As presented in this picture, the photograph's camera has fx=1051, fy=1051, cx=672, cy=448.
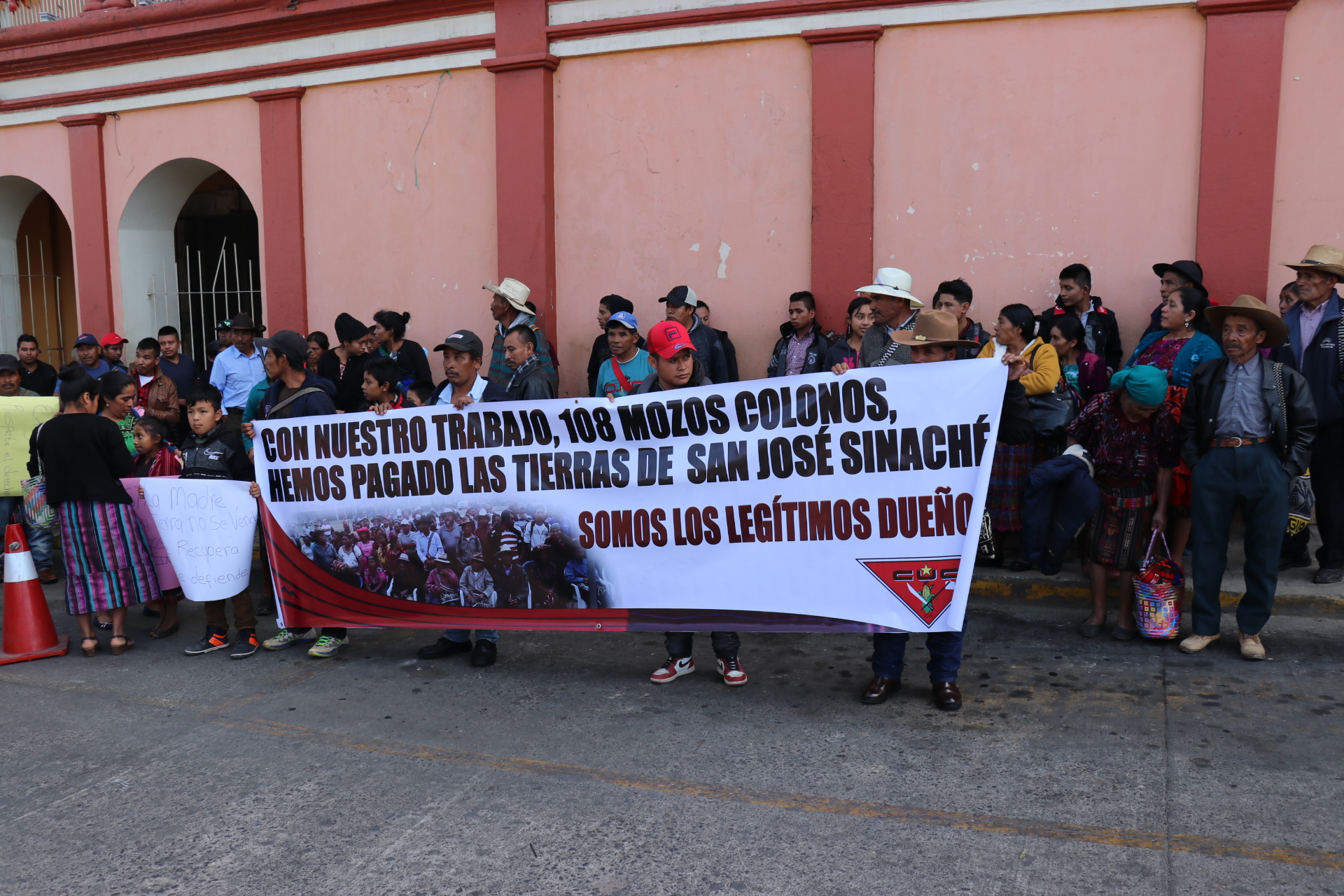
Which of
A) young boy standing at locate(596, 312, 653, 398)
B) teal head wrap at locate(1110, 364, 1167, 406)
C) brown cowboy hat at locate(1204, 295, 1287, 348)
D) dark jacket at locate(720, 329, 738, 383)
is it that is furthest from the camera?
dark jacket at locate(720, 329, 738, 383)

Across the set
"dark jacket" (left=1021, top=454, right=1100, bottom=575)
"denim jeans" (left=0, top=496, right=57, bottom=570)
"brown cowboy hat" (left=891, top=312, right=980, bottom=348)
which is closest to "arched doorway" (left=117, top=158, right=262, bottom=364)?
"denim jeans" (left=0, top=496, right=57, bottom=570)

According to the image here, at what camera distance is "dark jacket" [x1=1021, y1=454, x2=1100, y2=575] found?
19.8 ft

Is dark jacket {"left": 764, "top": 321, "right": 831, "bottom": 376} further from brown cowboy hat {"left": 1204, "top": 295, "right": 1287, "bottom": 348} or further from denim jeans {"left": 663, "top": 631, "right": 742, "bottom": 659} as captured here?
denim jeans {"left": 663, "top": 631, "right": 742, "bottom": 659}

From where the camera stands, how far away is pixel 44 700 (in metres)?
5.44

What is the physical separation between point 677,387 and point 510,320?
11.8ft

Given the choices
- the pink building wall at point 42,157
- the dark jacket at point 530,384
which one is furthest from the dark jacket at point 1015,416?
the pink building wall at point 42,157

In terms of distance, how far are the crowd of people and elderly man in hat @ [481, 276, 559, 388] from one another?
848 millimetres

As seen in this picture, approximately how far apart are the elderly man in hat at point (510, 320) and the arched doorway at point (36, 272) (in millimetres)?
7930

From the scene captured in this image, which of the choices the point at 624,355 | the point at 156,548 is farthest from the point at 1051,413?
the point at 156,548

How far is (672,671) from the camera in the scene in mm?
5438

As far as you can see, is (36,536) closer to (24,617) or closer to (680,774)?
(24,617)

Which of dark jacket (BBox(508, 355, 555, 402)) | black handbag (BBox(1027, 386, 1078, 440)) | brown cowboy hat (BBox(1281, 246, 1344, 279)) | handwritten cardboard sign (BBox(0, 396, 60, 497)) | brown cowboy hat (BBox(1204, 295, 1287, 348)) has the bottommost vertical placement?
handwritten cardboard sign (BBox(0, 396, 60, 497))

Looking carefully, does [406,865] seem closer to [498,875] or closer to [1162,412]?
[498,875]

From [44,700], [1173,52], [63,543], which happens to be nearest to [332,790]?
[44,700]
